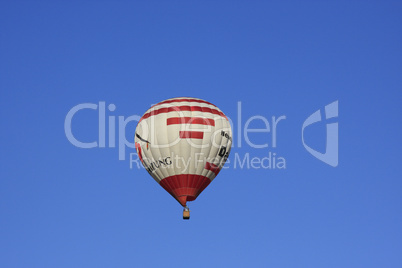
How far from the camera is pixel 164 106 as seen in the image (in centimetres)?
4791

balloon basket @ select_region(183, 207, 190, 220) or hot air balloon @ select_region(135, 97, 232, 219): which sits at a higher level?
hot air balloon @ select_region(135, 97, 232, 219)

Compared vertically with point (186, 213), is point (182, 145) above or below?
above

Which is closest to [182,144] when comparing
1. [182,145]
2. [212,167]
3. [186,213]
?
[182,145]

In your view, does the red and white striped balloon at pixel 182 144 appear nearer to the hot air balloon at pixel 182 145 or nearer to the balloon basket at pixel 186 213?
the hot air balloon at pixel 182 145

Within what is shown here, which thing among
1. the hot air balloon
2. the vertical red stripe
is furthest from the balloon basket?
the vertical red stripe

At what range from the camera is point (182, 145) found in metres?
46.8

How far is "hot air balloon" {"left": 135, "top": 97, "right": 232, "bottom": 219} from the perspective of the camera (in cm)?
4697

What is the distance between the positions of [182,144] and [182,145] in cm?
5

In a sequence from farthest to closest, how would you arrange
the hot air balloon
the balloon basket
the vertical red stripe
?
the vertical red stripe < the balloon basket < the hot air balloon

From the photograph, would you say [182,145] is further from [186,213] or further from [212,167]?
[186,213]

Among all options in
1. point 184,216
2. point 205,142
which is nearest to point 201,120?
point 205,142

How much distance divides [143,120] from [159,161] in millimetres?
2228

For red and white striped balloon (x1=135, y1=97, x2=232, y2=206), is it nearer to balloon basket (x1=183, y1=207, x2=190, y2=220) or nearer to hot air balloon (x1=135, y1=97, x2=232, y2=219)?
hot air balloon (x1=135, y1=97, x2=232, y2=219)

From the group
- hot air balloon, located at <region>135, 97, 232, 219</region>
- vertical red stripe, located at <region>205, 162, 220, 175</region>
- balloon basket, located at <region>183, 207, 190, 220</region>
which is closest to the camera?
hot air balloon, located at <region>135, 97, 232, 219</region>
